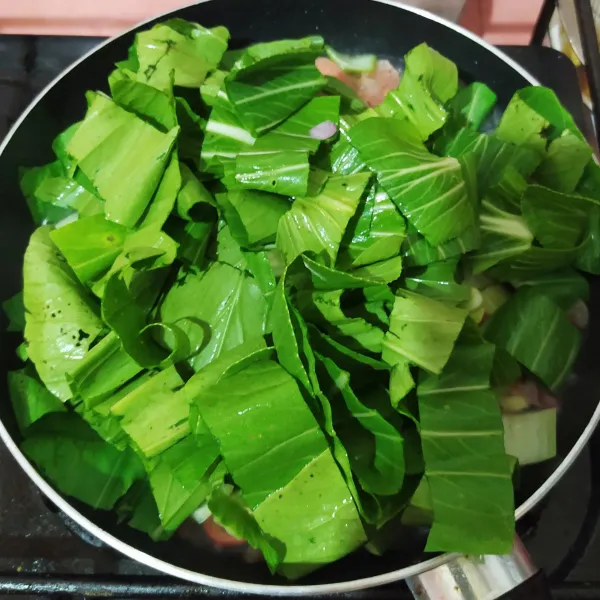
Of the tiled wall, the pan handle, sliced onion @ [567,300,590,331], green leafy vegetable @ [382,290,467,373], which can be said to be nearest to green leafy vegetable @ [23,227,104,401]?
green leafy vegetable @ [382,290,467,373]

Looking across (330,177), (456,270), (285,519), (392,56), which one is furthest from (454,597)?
(392,56)

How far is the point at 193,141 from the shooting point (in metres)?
0.84

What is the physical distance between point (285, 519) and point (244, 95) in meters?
0.51

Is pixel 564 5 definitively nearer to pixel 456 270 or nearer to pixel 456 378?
pixel 456 270

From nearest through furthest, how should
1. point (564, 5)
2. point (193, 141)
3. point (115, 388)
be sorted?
1. point (115, 388)
2. point (193, 141)
3. point (564, 5)

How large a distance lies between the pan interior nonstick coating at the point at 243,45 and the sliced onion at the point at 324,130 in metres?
0.33

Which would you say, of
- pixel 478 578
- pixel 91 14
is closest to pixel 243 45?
pixel 91 14

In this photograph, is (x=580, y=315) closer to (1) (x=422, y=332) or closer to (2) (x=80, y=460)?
(1) (x=422, y=332)

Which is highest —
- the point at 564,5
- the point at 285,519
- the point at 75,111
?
the point at 564,5

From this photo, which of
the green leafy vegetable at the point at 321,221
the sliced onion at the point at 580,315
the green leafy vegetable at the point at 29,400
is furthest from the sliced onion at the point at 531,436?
the green leafy vegetable at the point at 29,400

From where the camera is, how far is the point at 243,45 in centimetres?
104

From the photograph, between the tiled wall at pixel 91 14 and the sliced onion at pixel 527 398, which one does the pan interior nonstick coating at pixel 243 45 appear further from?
the tiled wall at pixel 91 14

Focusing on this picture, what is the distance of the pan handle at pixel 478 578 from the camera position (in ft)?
2.10

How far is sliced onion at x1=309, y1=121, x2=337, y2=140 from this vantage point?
31.3 inches
